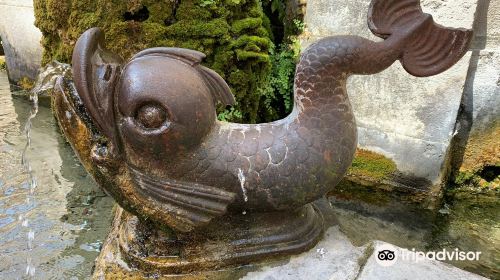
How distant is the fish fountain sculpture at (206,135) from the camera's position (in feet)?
5.53

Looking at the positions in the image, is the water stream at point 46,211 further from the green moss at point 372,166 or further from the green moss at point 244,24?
the green moss at point 372,166

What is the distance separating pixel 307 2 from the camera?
409 centimetres

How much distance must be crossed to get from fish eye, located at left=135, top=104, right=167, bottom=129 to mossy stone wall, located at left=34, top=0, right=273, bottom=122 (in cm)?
201

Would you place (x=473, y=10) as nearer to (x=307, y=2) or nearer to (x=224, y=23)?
(x=307, y=2)

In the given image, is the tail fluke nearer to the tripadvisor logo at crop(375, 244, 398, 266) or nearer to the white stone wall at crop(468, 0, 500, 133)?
the tripadvisor logo at crop(375, 244, 398, 266)

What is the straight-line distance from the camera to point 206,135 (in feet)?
5.86

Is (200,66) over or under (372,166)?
over

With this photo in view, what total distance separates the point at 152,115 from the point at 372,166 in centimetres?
295

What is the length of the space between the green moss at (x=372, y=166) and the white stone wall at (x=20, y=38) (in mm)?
4632

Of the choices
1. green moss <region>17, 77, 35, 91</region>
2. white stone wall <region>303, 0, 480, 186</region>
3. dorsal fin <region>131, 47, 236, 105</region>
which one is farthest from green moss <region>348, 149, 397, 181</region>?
green moss <region>17, 77, 35, 91</region>

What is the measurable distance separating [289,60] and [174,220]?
2.93 meters

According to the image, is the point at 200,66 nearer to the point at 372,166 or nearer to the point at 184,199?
the point at 184,199

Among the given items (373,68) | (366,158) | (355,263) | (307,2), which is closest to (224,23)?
(307,2)

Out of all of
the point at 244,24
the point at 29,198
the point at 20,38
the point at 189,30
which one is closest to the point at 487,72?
the point at 244,24
